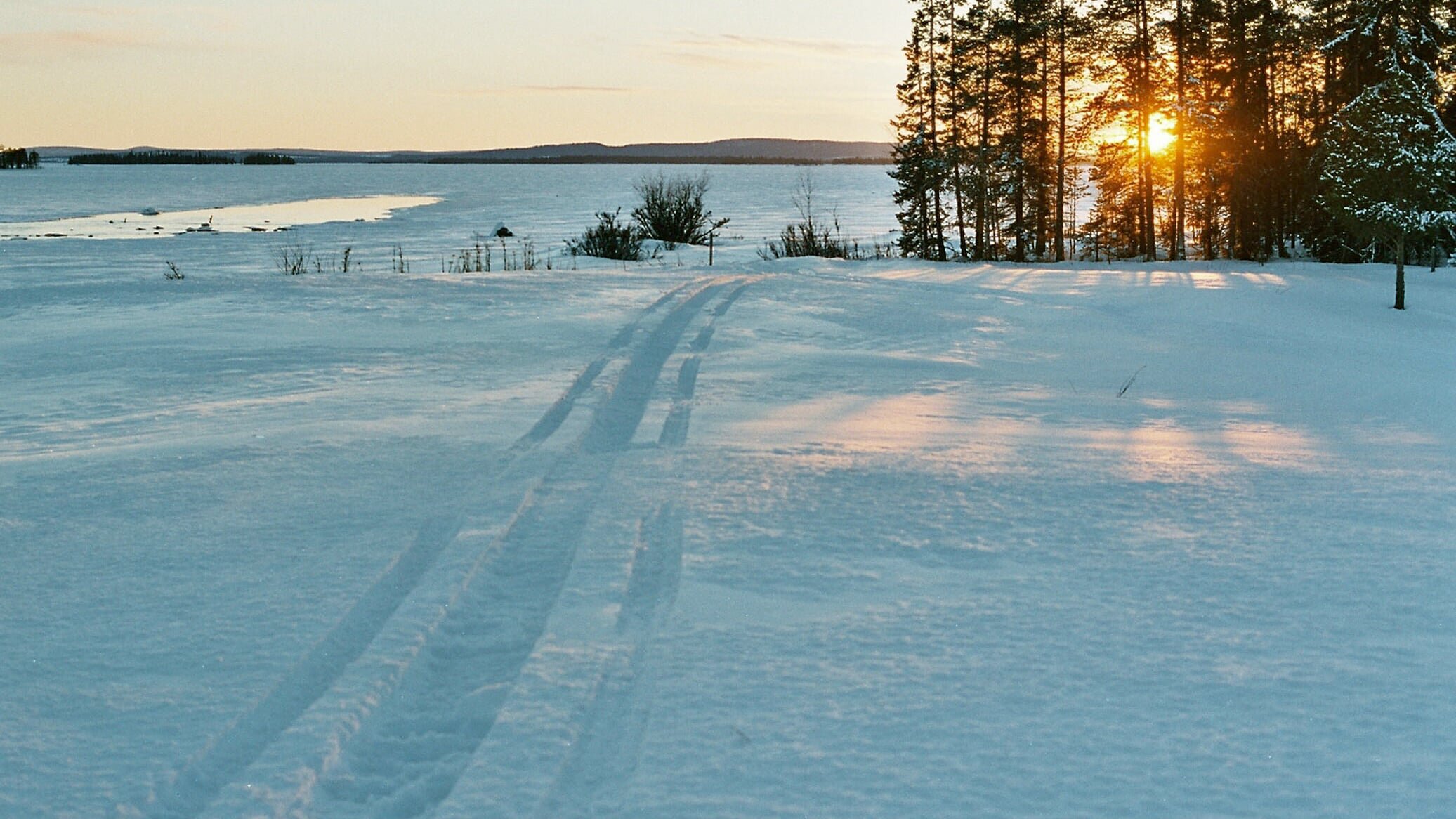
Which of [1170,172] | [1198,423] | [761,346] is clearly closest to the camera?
[1198,423]

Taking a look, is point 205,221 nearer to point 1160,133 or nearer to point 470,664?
point 1160,133

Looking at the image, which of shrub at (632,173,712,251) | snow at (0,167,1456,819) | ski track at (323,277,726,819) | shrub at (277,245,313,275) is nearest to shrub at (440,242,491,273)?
shrub at (277,245,313,275)

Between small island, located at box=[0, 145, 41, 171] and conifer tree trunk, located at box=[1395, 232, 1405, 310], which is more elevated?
small island, located at box=[0, 145, 41, 171]

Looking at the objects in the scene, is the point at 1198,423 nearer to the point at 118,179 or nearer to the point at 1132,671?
the point at 1132,671

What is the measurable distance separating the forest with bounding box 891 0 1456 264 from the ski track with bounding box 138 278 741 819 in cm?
2365

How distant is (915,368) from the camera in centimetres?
841

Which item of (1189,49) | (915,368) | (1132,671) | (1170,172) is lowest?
(1132,671)

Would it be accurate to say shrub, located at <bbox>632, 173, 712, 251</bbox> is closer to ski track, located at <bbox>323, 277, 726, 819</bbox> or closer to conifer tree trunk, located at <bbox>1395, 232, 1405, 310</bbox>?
conifer tree trunk, located at <bbox>1395, 232, 1405, 310</bbox>

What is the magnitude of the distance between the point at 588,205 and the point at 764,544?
2301 inches

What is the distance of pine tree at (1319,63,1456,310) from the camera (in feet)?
56.0

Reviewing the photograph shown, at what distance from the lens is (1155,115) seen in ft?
113

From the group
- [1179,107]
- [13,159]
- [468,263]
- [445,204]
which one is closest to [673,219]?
[468,263]

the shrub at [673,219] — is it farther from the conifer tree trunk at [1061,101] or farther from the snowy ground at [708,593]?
the snowy ground at [708,593]

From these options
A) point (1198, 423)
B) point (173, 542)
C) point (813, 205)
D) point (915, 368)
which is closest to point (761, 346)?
point (915, 368)
